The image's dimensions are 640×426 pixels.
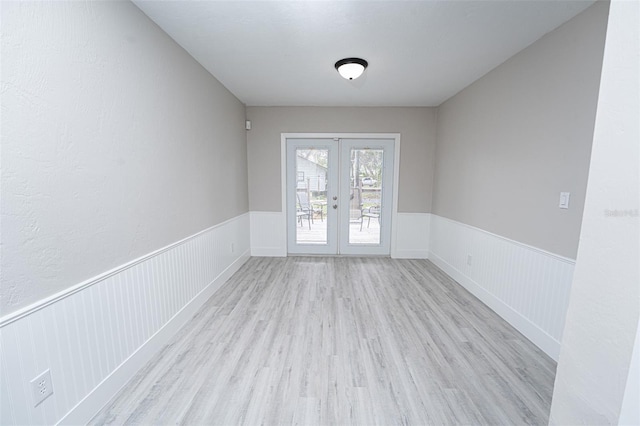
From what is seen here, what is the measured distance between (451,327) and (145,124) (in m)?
3.03

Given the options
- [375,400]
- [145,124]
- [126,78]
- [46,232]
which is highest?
[126,78]

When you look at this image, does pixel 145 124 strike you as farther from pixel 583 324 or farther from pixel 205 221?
pixel 583 324

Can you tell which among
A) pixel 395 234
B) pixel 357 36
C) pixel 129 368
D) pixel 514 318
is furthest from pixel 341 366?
pixel 395 234

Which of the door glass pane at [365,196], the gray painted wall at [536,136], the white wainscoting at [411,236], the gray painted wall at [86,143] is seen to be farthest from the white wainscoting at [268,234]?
the gray painted wall at [536,136]

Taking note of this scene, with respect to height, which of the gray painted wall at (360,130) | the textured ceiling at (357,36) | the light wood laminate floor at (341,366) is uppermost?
the textured ceiling at (357,36)

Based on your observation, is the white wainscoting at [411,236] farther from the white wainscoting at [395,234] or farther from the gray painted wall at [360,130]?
the gray painted wall at [360,130]

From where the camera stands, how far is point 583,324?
548 millimetres

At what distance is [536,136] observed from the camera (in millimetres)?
2209

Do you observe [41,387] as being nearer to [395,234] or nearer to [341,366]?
[341,366]

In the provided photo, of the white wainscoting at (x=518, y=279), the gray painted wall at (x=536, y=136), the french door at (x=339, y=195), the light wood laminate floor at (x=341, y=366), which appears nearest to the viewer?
the light wood laminate floor at (x=341, y=366)

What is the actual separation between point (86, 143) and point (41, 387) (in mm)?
1216

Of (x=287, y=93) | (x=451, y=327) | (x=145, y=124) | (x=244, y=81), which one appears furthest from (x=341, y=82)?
(x=451, y=327)

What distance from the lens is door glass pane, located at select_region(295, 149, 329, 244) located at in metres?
4.39

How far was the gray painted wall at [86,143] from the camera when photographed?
3.69ft
